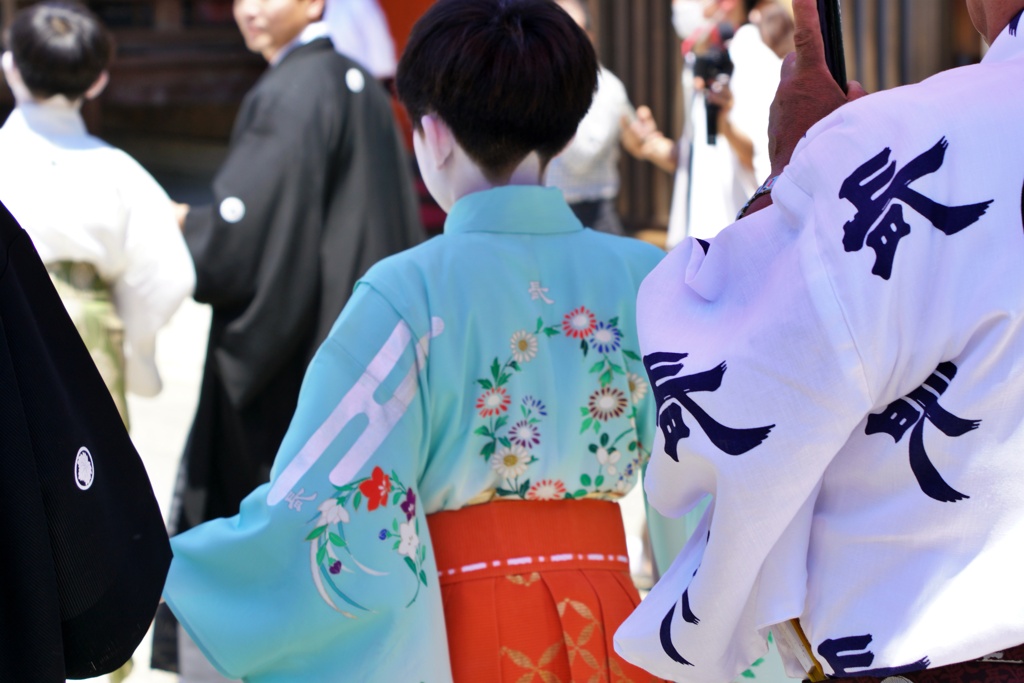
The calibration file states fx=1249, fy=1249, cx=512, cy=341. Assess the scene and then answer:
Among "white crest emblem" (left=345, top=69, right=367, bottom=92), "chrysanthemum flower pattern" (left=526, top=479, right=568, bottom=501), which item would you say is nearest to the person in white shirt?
"white crest emblem" (left=345, top=69, right=367, bottom=92)

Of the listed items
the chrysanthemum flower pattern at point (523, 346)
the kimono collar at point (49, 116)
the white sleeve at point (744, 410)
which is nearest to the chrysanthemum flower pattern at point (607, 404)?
the chrysanthemum flower pattern at point (523, 346)

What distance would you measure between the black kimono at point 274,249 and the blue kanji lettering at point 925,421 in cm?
223

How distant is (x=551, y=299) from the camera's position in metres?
1.80

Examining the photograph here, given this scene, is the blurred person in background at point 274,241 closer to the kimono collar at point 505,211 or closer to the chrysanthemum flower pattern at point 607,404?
the kimono collar at point 505,211

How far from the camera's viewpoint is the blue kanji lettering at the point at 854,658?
114 cm

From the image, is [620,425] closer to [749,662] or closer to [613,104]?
[749,662]

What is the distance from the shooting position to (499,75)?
1.74 metres

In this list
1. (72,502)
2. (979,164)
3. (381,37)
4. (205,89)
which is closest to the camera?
(979,164)

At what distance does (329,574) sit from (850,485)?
75cm

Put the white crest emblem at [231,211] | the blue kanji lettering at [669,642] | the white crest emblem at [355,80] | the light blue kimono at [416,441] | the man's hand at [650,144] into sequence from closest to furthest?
the blue kanji lettering at [669,642]
the light blue kimono at [416,441]
the white crest emblem at [231,211]
the white crest emblem at [355,80]
the man's hand at [650,144]

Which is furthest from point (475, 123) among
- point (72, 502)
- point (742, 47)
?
point (742, 47)

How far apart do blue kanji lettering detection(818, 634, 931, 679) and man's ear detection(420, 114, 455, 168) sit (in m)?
0.94

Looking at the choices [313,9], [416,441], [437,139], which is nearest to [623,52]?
[313,9]

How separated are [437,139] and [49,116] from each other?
1566 mm
